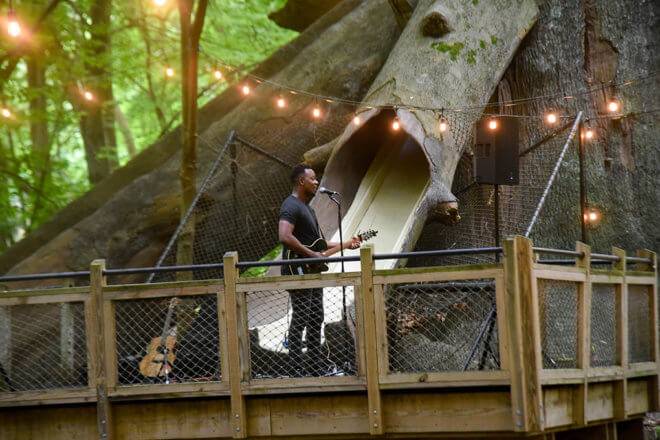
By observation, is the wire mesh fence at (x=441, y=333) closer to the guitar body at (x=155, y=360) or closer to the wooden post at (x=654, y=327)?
the wooden post at (x=654, y=327)

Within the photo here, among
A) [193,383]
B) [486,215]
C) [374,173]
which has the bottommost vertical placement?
[193,383]

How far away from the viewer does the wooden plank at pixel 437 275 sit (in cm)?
541

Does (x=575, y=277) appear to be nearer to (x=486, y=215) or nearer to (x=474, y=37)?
(x=486, y=215)

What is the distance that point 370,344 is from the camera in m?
5.62

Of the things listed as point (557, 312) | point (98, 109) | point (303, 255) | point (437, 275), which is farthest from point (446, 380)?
point (98, 109)

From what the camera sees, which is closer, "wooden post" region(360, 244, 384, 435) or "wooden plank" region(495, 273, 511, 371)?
"wooden plank" region(495, 273, 511, 371)

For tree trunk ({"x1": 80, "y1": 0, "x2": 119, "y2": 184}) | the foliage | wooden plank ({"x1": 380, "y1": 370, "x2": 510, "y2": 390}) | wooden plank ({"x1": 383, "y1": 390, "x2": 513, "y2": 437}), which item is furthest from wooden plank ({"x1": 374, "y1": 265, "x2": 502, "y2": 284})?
tree trunk ({"x1": 80, "y1": 0, "x2": 119, "y2": 184})

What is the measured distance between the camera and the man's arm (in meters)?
6.62

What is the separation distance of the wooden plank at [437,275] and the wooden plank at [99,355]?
94.1 inches

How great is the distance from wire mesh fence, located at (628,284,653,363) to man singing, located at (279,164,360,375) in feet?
9.84

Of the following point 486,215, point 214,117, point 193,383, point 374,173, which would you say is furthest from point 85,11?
point 193,383

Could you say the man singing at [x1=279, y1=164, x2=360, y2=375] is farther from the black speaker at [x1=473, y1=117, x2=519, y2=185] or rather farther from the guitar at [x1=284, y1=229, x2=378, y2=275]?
the black speaker at [x1=473, y1=117, x2=519, y2=185]

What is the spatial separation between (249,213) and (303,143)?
1.66m

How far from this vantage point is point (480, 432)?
5.56 metres
